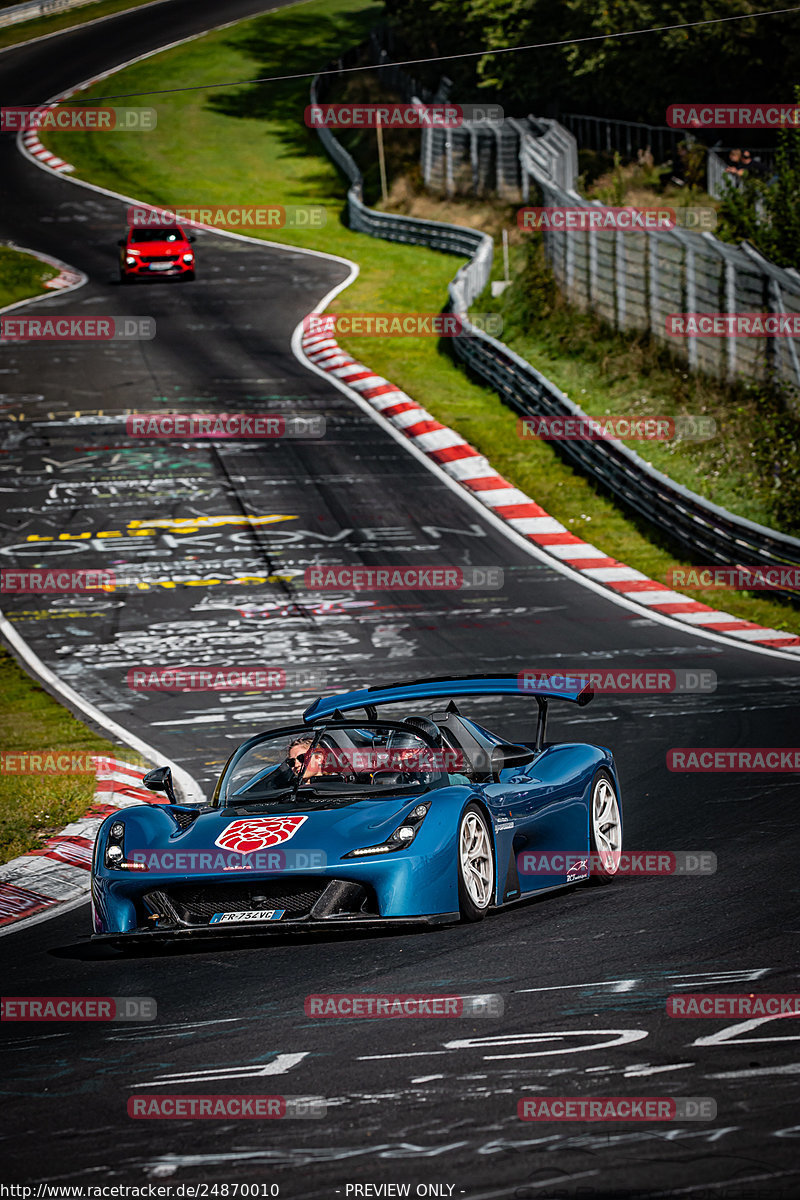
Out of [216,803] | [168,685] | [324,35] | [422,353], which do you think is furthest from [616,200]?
[324,35]

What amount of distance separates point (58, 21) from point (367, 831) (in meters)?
74.9

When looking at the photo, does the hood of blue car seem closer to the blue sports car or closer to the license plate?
the blue sports car

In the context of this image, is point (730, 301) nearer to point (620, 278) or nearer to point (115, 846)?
point (620, 278)

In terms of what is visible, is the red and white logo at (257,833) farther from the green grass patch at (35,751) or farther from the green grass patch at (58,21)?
the green grass patch at (58,21)

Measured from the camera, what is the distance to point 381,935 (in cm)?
768

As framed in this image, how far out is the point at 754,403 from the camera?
22562 millimetres

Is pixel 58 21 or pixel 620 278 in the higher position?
pixel 58 21

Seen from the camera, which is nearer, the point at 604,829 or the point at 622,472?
the point at 604,829

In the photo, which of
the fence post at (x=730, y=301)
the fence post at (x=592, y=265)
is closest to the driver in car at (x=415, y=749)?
the fence post at (x=730, y=301)

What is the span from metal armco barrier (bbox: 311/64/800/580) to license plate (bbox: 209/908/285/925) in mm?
11890

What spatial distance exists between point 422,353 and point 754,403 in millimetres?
10317

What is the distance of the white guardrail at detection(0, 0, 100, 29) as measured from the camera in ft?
242

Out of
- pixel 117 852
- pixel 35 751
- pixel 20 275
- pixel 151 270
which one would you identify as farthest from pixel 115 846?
pixel 20 275

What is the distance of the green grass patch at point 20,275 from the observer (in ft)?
123
